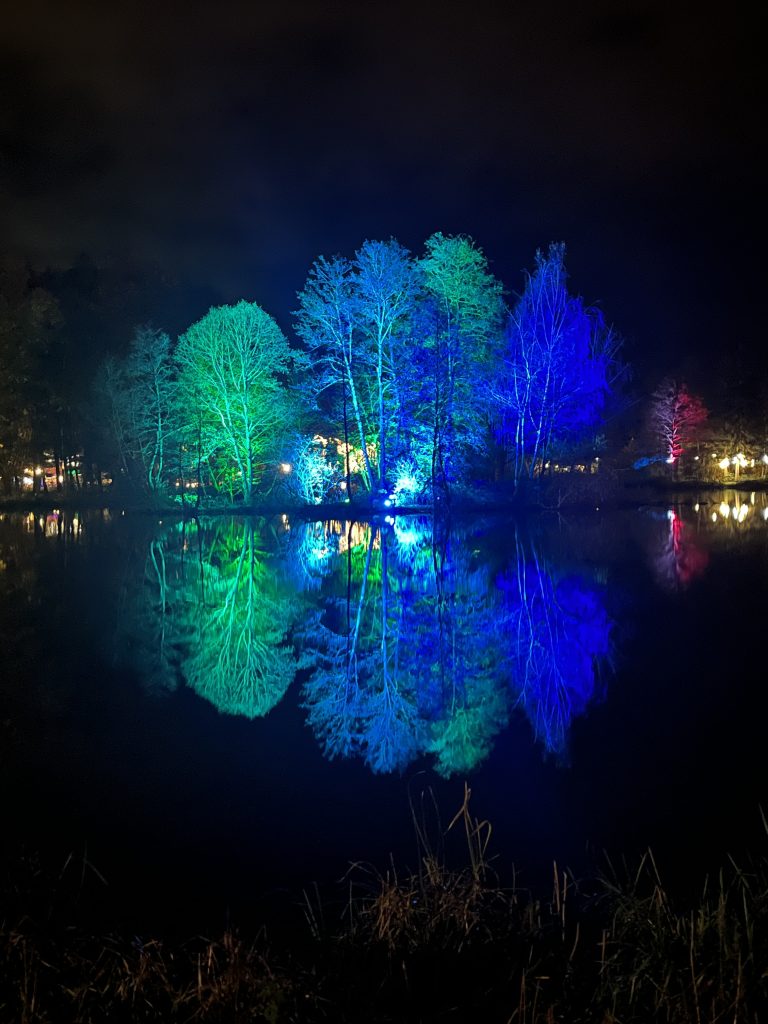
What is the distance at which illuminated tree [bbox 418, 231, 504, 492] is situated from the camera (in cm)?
3856

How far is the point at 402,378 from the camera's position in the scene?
1559 inches

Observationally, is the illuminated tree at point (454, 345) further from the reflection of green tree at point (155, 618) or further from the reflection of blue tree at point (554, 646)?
the reflection of blue tree at point (554, 646)

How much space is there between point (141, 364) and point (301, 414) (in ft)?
38.3

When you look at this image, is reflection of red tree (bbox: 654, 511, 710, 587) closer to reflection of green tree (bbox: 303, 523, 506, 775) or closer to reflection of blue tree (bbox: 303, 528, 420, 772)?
reflection of green tree (bbox: 303, 523, 506, 775)

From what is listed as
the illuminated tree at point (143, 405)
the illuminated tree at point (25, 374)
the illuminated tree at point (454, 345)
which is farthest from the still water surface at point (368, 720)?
the illuminated tree at point (25, 374)

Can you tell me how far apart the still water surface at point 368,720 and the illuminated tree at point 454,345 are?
22.4 metres

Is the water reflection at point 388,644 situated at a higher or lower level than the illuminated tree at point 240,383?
lower

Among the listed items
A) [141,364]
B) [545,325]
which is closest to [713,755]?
[545,325]

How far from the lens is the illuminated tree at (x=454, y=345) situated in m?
38.6

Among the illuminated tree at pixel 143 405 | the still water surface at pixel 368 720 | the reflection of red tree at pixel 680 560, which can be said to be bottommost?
the still water surface at pixel 368 720

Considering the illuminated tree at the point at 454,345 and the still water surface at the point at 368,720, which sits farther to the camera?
the illuminated tree at the point at 454,345

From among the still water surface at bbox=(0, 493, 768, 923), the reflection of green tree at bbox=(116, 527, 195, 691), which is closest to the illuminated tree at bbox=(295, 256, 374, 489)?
the reflection of green tree at bbox=(116, 527, 195, 691)

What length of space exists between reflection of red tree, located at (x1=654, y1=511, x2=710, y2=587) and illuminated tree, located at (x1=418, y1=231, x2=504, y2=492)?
52.0 feet

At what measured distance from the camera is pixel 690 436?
246ft
